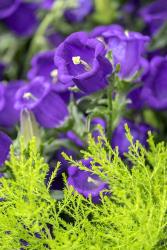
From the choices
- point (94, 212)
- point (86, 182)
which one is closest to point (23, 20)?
point (86, 182)

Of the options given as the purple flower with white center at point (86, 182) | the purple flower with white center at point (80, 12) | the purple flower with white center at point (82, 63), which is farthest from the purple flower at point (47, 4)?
the purple flower with white center at point (86, 182)

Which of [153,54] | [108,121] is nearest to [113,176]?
[108,121]

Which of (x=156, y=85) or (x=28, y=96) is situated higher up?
(x=28, y=96)

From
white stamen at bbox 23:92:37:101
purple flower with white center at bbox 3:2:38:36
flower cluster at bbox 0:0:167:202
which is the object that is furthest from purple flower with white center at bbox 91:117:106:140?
purple flower with white center at bbox 3:2:38:36

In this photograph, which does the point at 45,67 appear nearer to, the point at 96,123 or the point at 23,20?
the point at 96,123

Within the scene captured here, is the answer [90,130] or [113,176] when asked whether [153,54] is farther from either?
[113,176]

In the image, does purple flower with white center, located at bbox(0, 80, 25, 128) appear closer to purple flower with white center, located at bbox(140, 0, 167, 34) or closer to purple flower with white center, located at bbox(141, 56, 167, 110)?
purple flower with white center, located at bbox(141, 56, 167, 110)

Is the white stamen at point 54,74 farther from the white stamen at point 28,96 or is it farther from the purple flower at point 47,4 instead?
the purple flower at point 47,4
